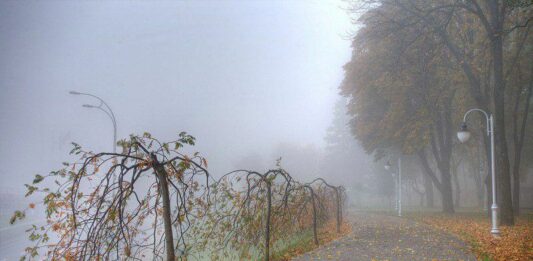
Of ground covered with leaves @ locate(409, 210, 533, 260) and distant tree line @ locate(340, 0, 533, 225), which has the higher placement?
distant tree line @ locate(340, 0, 533, 225)

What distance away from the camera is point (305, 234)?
15.1 m

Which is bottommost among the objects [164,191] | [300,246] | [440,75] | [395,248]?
[300,246]

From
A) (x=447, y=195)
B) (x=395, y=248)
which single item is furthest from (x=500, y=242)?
(x=447, y=195)

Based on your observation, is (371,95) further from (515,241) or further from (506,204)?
(515,241)

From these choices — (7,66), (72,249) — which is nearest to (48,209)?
(72,249)

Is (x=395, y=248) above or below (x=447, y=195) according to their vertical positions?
above

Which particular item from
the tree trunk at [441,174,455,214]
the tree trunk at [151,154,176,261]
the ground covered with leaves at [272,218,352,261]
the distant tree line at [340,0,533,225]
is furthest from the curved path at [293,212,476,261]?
the tree trunk at [441,174,455,214]

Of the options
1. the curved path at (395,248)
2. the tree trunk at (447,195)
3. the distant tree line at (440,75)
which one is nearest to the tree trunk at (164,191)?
the curved path at (395,248)

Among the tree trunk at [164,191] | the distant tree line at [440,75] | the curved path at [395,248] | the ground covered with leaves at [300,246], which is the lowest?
the ground covered with leaves at [300,246]

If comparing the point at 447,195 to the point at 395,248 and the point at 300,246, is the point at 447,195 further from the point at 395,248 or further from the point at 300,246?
the point at 395,248

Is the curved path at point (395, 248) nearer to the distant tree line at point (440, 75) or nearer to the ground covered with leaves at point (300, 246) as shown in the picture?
the ground covered with leaves at point (300, 246)

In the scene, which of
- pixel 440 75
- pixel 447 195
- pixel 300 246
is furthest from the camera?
pixel 447 195

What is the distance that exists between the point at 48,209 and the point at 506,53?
22.9 meters

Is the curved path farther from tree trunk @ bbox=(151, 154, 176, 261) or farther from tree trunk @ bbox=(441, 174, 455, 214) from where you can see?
tree trunk @ bbox=(441, 174, 455, 214)
